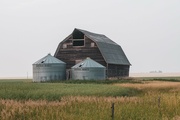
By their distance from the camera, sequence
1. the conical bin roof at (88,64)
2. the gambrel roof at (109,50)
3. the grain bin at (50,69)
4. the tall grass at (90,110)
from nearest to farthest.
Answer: the tall grass at (90,110), the conical bin roof at (88,64), the grain bin at (50,69), the gambrel roof at (109,50)

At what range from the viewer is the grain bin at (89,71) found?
186 ft

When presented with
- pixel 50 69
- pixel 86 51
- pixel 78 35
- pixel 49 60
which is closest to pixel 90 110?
pixel 50 69

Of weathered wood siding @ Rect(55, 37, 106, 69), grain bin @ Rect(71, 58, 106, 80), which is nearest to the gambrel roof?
weathered wood siding @ Rect(55, 37, 106, 69)

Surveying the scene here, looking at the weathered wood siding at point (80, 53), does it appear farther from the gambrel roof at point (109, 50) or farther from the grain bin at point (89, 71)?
the grain bin at point (89, 71)

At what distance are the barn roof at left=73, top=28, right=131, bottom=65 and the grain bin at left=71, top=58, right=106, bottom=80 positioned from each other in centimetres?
273

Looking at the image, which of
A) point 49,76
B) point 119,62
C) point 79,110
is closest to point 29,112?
point 79,110

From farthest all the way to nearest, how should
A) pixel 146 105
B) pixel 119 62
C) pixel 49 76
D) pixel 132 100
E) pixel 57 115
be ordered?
pixel 119 62 < pixel 49 76 < pixel 132 100 < pixel 146 105 < pixel 57 115

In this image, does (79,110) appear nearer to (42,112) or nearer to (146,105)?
(42,112)

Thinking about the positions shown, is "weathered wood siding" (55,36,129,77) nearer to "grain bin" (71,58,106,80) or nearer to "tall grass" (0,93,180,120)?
"grain bin" (71,58,106,80)

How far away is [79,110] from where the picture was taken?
738 inches

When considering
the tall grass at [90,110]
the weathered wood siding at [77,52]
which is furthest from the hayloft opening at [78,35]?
the tall grass at [90,110]

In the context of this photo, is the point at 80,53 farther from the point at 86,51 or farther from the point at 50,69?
the point at 50,69

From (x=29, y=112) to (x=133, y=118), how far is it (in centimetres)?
472

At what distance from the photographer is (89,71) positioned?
5697cm
